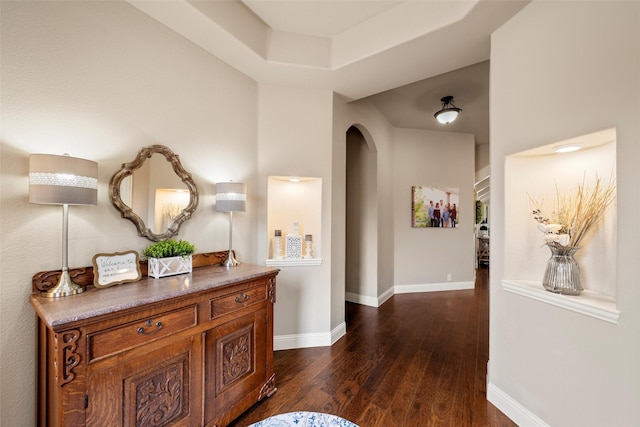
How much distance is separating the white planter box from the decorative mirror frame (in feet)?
0.76

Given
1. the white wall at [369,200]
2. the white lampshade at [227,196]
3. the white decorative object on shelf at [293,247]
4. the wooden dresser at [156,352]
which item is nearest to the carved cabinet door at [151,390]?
the wooden dresser at [156,352]

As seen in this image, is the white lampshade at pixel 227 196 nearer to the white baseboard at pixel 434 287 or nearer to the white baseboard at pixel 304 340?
the white baseboard at pixel 304 340

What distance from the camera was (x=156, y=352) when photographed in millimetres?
1395

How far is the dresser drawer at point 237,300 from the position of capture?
5.55ft

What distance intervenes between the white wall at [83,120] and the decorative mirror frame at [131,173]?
0.05m

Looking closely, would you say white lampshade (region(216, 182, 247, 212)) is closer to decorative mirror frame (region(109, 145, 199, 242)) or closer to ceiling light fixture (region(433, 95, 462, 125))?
decorative mirror frame (region(109, 145, 199, 242))

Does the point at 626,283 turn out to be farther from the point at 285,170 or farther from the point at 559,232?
the point at 285,170

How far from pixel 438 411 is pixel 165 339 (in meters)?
1.93

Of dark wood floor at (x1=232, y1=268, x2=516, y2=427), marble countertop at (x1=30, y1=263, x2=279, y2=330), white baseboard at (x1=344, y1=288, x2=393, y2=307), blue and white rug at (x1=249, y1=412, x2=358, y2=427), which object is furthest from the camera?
white baseboard at (x1=344, y1=288, x2=393, y2=307)

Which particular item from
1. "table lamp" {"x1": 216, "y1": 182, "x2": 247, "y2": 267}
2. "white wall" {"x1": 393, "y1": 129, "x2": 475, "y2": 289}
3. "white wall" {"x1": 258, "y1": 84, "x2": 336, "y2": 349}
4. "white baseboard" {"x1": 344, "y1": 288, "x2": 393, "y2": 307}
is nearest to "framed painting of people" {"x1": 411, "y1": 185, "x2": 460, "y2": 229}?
"white wall" {"x1": 393, "y1": 129, "x2": 475, "y2": 289}

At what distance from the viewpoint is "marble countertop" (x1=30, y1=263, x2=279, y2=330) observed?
113cm

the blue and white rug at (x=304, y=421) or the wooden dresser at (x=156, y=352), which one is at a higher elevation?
the wooden dresser at (x=156, y=352)

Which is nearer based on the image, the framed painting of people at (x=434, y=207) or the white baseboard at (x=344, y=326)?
the white baseboard at (x=344, y=326)

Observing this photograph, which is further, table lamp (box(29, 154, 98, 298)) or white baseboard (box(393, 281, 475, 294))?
white baseboard (box(393, 281, 475, 294))
